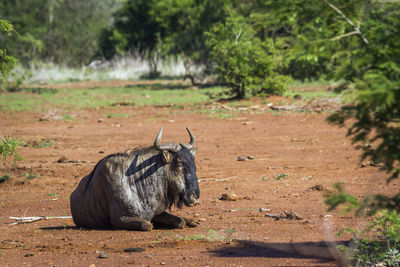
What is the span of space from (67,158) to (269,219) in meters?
7.05

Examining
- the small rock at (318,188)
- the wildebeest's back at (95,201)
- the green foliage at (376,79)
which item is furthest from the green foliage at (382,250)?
the small rock at (318,188)

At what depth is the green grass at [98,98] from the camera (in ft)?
77.2

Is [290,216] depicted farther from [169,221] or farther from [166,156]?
[166,156]

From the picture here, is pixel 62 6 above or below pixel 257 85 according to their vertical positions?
above

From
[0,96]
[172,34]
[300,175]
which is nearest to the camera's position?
[300,175]

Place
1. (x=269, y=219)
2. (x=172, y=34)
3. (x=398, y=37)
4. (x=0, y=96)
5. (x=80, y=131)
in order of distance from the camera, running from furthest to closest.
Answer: (x=172, y=34) → (x=0, y=96) → (x=80, y=131) → (x=269, y=219) → (x=398, y=37)

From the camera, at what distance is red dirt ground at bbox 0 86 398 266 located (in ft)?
20.7

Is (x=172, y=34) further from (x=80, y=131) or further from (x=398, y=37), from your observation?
(x=398, y=37)

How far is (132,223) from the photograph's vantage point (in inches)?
293

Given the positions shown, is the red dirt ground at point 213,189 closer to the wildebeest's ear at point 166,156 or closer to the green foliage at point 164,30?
the wildebeest's ear at point 166,156

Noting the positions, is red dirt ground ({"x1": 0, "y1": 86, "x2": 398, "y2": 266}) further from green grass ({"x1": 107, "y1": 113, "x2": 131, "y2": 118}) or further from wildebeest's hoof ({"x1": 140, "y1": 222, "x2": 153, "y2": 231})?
green grass ({"x1": 107, "y1": 113, "x2": 131, "y2": 118})

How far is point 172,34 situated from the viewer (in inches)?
1613

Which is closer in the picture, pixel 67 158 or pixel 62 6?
pixel 67 158

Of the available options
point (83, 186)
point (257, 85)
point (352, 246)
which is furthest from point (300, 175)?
point (257, 85)
